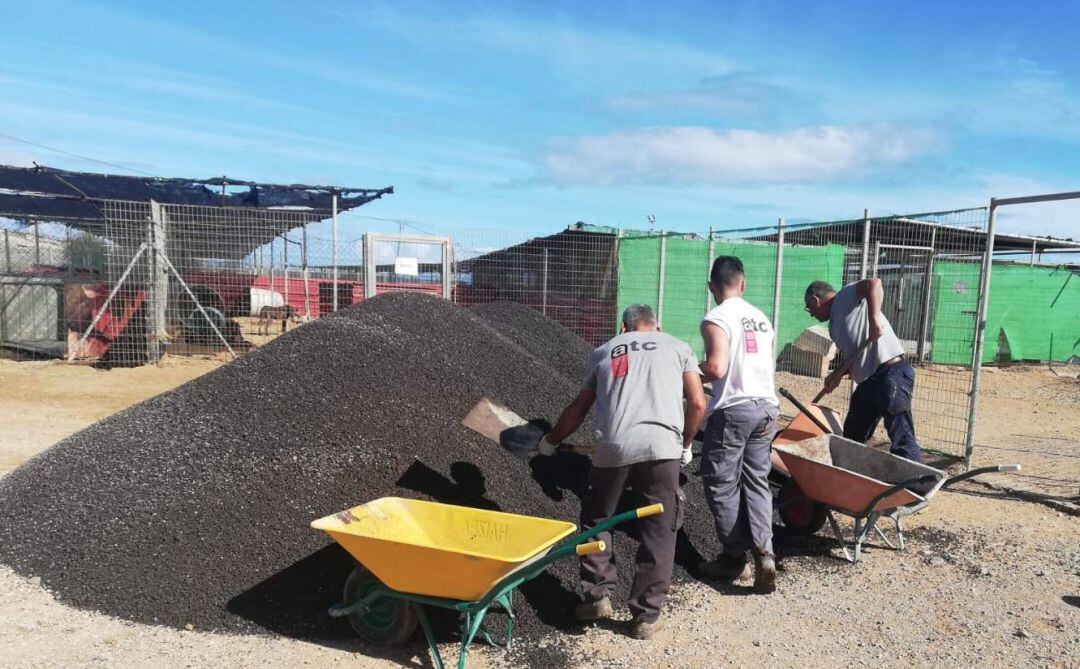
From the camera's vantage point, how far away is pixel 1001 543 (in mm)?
4562

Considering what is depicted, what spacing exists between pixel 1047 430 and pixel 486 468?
7870mm

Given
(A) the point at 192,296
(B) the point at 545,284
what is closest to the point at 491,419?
(B) the point at 545,284

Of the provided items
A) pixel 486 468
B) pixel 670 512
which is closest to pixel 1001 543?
pixel 670 512

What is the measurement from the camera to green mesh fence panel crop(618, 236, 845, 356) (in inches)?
433

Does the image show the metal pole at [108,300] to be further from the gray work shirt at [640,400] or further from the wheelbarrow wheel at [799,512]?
the wheelbarrow wheel at [799,512]

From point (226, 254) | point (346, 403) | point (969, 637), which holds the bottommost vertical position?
point (969, 637)

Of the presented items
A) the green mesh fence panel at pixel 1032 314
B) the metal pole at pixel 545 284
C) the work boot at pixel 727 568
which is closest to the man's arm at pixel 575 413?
the work boot at pixel 727 568

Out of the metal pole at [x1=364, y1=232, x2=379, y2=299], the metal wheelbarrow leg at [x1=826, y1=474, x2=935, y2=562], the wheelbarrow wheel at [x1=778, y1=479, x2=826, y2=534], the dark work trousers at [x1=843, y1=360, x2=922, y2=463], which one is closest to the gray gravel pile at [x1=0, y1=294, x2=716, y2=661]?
the wheelbarrow wheel at [x1=778, y1=479, x2=826, y2=534]

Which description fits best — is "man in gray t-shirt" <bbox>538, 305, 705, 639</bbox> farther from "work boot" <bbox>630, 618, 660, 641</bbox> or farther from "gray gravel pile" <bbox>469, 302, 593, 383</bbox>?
"gray gravel pile" <bbox>469, 302, 593, 383</bbox>

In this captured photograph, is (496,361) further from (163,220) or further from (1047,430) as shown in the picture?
(163,220)

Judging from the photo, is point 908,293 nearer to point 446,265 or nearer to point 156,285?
point 446,265

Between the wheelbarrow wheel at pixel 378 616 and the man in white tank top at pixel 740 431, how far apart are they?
5.64 feet

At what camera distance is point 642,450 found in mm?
3174

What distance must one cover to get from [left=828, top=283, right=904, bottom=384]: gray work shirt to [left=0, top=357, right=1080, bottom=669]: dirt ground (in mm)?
1189
